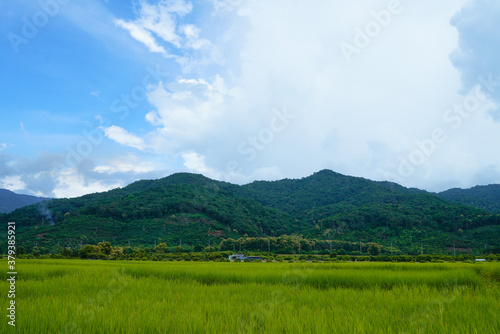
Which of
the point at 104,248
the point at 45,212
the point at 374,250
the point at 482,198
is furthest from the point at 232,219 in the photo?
the point at 482,198

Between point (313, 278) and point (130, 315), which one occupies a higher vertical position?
point (130, 315)

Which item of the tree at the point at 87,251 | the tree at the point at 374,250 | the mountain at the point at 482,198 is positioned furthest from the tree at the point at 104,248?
the mountain at the point at 482,198

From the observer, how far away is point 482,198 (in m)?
152

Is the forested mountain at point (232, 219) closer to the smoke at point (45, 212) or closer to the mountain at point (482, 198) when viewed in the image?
the smoke at point (45, 212)

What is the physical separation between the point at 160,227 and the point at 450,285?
91.3m

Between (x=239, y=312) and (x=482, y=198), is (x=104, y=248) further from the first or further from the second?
(x=482, y=198)

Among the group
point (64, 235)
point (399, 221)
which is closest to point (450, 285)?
point (64, 235)

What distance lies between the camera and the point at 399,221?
3866 inches

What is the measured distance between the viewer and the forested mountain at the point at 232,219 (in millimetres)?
80625

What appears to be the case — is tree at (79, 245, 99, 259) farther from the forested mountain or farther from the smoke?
the smoke

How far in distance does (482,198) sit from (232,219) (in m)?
147

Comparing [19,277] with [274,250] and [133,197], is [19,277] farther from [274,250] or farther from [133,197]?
[133,197]

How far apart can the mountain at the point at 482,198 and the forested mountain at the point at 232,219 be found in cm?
4394

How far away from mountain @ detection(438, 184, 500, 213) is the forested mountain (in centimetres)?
4394
